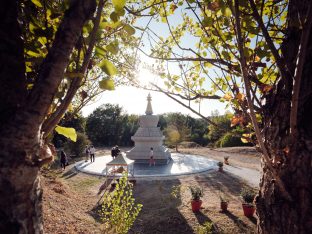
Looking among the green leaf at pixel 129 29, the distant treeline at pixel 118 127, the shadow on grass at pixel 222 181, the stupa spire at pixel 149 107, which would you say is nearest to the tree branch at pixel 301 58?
the green leaf at pixel 129 29

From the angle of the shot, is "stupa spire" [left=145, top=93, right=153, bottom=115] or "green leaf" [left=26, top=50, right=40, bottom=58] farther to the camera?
"stupa spire" [left=145, top=93, right=153, bottom=115]

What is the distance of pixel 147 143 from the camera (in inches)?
822

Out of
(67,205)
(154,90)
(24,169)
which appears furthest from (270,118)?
(67,205)

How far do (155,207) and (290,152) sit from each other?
30.7ft

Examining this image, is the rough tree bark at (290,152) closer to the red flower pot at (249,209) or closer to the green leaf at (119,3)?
the green leaf at (119,3)

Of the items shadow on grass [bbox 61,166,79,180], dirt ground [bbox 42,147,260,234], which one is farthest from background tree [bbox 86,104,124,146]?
dirt ground [bbox 42,147,260,234]

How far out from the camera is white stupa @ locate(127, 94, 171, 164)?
2012 centimetres

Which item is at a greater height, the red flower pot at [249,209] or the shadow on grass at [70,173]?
the red flower pot at [249,209]

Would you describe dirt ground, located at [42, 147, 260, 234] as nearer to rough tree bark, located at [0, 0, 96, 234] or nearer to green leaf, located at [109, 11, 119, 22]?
rough tree bark, located at [0, 0, 96, 234]

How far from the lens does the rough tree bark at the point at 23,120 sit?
1.04 metres

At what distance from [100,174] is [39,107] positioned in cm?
1602

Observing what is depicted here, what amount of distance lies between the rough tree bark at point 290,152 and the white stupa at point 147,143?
59.5 ft

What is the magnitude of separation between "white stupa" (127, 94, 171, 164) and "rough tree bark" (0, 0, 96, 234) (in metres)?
19.1

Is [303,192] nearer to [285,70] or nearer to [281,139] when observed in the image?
[281,139]
